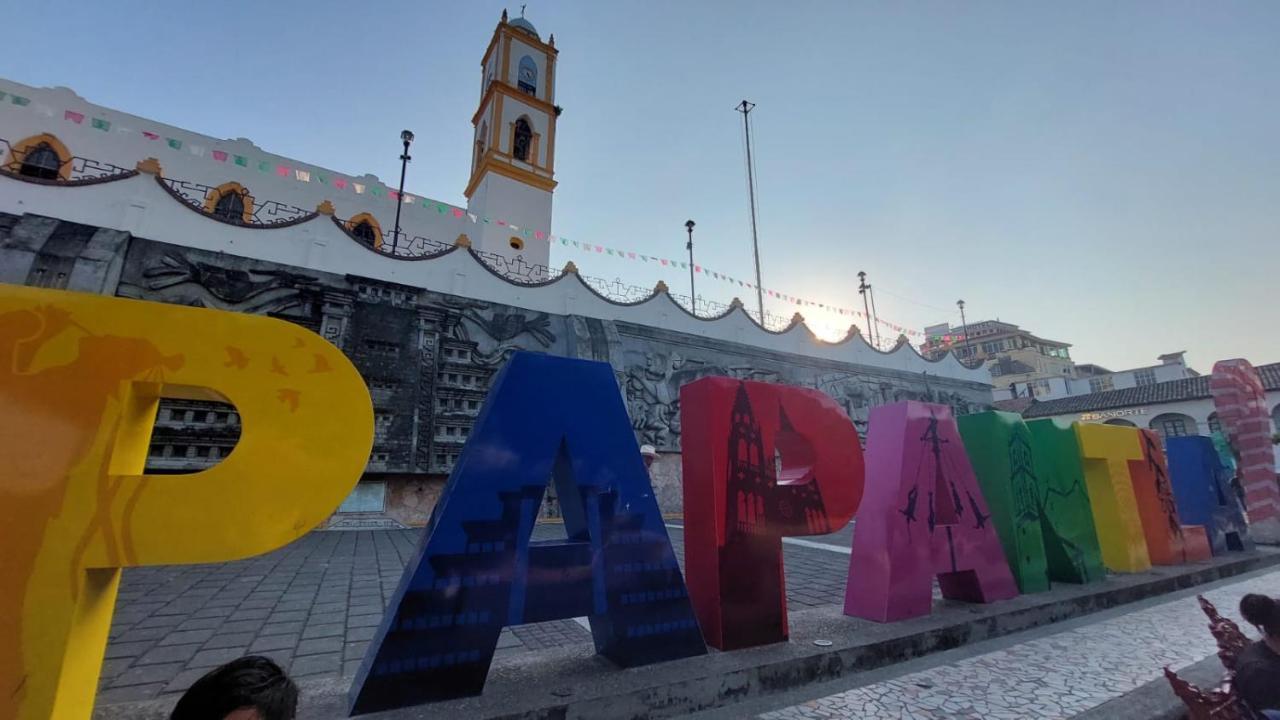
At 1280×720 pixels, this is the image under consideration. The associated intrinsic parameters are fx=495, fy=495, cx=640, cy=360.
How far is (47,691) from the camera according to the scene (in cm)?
183

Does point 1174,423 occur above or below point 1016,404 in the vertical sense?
below

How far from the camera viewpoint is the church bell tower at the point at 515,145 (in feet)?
63.5

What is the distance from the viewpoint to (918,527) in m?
4.16

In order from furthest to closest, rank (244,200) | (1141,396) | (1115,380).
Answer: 1. (1115,380)
2. (1141,396)
3. (244,200)

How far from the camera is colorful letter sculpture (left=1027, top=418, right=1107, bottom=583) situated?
5227 mm

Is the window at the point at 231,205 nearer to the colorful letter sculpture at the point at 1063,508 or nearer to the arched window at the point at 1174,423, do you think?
the colorful letter sculpture at the point at 1063,508

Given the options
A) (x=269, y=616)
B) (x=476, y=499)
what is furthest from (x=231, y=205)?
(x=476, y=499)

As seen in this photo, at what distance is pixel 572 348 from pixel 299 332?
1109 centimetres

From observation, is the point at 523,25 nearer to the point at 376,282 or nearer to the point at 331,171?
the point at 331,171

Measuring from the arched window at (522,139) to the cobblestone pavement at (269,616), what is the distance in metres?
17.6

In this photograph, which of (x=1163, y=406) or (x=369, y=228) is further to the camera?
(x=1163, y=406)

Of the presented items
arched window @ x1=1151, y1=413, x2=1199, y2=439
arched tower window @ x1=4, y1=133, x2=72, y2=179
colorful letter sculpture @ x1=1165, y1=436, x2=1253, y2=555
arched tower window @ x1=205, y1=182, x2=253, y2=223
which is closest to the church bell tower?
arched tower window @ x1=205, y1=182, x2=253, y2=223

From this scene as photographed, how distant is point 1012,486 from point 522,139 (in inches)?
837

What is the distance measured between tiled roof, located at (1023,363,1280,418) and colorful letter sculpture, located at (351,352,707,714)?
1157 inches
